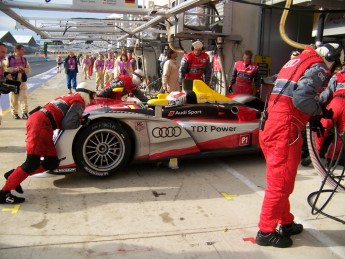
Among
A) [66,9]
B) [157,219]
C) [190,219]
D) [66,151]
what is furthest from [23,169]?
[66,9]

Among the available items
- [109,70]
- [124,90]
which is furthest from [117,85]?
[109,70]

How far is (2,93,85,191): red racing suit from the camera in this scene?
3.81 m

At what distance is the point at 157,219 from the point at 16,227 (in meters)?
1.31

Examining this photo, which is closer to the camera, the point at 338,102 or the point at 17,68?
the point at 338,102

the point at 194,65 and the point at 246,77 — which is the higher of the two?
the point at 194,65

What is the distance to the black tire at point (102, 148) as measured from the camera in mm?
4305

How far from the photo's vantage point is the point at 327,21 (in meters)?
6.40

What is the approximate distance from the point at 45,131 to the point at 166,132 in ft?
4.93

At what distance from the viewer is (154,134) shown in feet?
15.1

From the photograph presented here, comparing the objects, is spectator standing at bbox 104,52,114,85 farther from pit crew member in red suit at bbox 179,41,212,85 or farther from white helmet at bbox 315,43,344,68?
white helmet at bbox 315,43,344,68

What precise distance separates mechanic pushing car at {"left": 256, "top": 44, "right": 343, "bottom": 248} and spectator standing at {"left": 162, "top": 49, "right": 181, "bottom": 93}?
5.75 meters

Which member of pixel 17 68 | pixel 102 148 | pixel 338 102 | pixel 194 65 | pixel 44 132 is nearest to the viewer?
pixel 44 132

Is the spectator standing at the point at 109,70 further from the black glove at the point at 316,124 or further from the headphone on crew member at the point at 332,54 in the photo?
the headphone on crew member at the point at 332,54

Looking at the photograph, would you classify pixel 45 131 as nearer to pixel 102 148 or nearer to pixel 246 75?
pixel 102 148
